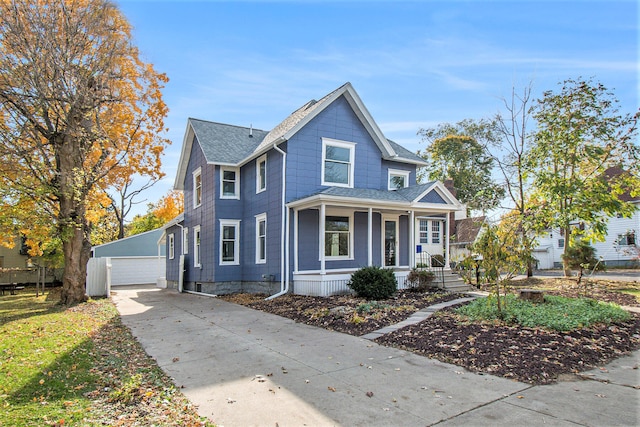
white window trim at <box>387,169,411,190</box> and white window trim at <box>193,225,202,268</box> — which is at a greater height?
white window trim at <box>387,169,411,190</box>

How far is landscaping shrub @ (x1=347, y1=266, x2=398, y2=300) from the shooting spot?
482 inches

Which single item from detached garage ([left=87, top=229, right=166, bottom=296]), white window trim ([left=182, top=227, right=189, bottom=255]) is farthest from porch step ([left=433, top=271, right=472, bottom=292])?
detached garage ([left=87, top=229, right=166, bottom=296])

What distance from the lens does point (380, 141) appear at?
54.1ft

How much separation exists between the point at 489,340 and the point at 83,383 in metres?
6.18

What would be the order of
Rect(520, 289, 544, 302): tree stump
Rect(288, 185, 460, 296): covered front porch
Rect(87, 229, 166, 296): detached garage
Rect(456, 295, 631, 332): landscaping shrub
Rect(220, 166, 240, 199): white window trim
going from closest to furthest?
Rect(456, 295, 631, 332): landscaping shrub < Rect(520, 289, 544, 302): tree stump < Rect(288, 185, 460, 296): covered front porch < Rect(220, 166, 240, 199): white window trim < Rect(87, 229, 166, 296): detached garage

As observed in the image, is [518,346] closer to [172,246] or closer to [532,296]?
[532,296]

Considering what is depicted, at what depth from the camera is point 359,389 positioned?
4.96 metres

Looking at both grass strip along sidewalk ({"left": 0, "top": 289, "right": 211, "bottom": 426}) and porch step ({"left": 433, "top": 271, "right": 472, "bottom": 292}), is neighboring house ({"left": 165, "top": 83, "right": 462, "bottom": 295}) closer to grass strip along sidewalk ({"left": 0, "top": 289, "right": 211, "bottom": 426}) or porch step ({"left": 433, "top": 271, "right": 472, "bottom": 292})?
porch step ({"left": 433, "top": 271, "right": 472, "bottom": 292})

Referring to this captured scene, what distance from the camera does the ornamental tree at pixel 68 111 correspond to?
1232 cm

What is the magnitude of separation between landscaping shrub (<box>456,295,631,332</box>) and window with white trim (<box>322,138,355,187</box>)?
24.8 ft

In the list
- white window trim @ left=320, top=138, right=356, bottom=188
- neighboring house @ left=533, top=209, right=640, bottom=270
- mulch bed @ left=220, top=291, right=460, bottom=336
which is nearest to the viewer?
mulch bed @ left=220, top=291, right=460, bottom=336

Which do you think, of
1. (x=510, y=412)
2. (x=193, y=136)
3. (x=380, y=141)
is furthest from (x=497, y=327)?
(x=193, y=136)

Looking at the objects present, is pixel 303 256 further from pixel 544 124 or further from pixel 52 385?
pixel 544 124

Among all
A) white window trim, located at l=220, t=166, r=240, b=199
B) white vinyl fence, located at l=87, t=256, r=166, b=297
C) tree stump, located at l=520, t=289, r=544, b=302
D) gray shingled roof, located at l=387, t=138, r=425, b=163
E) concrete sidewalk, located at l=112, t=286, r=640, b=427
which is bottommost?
white vinyl fence, located at l=87, t=256, r=166, b=297
